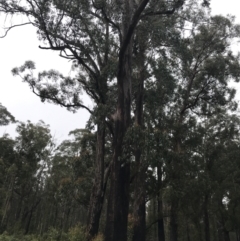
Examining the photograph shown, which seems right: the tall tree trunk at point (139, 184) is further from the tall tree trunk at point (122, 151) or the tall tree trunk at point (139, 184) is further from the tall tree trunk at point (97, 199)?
the tall tree trunk at point (122, 151)

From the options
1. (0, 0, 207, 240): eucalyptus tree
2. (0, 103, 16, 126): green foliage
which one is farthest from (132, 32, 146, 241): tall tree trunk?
(0, 103, 16, 126): green foliage

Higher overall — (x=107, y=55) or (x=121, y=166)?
(x=107, y=55)

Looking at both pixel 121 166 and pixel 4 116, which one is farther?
pixel 4 116

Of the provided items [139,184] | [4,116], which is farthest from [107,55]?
[4,116]

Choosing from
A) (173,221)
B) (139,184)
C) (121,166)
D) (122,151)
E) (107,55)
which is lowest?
(173,221)

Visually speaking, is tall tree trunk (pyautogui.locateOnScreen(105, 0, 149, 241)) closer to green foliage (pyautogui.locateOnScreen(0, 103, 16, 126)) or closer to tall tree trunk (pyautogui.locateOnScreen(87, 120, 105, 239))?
tall tree trunk (pyautogui.locateOnScreen(87, 120, 105, 239))

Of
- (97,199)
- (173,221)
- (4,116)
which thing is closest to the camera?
(97,199)

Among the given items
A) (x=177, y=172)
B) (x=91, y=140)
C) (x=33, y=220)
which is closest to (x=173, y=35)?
(x=177, y=172)

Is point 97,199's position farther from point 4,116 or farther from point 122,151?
point 4,116

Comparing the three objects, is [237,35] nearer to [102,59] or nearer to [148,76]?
[148,76]

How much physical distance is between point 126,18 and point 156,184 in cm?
1144

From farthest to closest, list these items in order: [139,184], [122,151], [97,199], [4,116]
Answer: [4,116] < [139,184] < [97,199] < [122,151]

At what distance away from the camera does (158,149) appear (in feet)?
33.7

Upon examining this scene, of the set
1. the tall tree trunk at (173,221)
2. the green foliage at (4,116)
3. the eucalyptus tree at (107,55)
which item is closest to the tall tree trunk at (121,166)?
the eucalyptus tree at (107,55)
